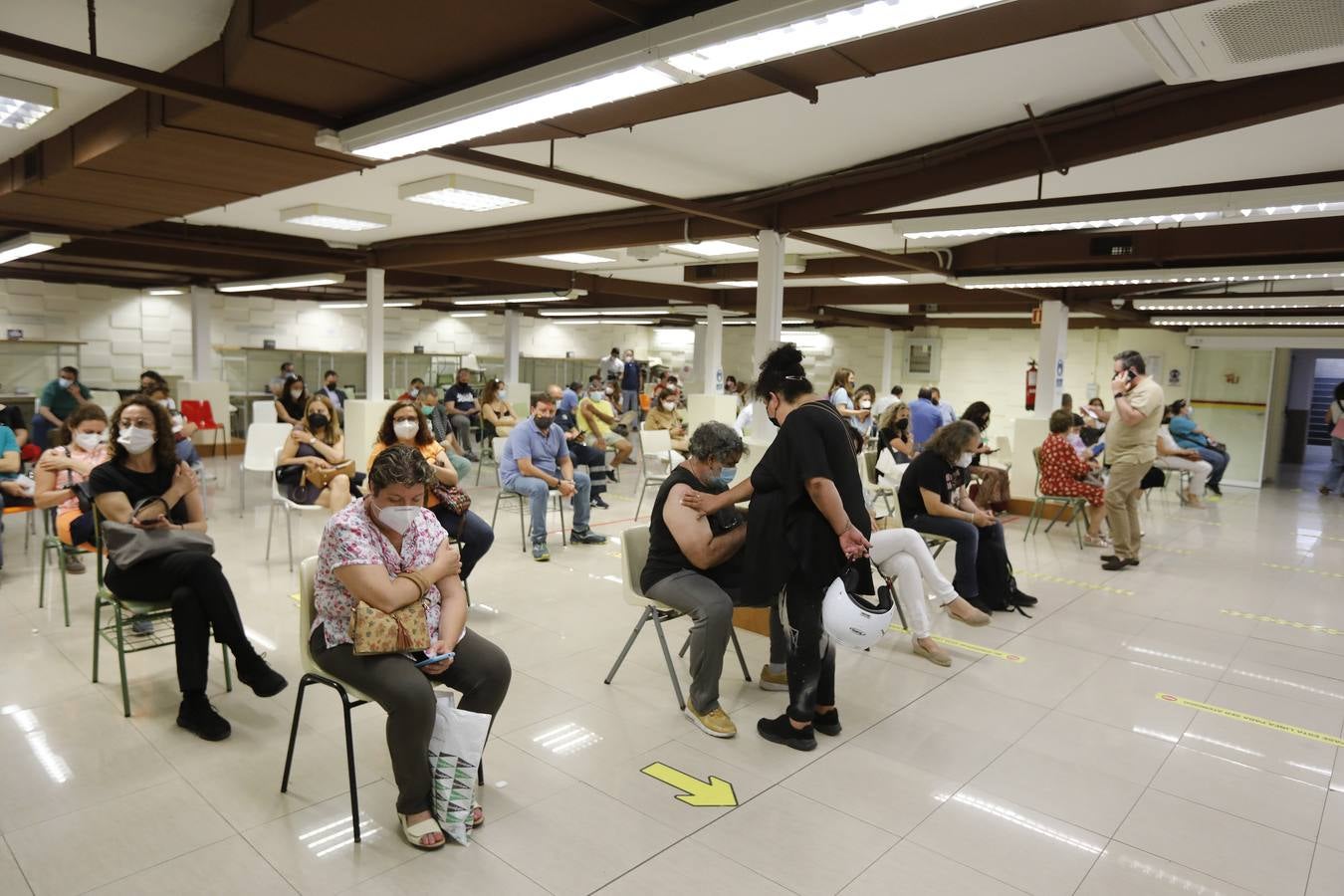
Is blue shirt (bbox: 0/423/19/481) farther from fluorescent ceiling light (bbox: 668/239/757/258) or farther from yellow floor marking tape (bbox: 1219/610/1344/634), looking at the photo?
yellow floor marking tape (bbox: 1219/610/1344/634)

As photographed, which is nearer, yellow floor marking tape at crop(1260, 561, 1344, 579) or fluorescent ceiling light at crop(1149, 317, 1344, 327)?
yellow floor marking tape at crop(1260, 561, 1344, 579)

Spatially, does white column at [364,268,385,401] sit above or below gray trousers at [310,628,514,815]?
above

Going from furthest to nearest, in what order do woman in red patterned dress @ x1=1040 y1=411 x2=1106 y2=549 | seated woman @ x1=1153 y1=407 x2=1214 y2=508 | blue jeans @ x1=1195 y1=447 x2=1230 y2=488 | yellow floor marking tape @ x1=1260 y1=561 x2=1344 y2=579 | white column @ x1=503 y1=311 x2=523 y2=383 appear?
white column @ x1=503 y1=311 x2=523 y2=383, blue jeans @ x1=1195 y1=447 x2=1230 y2=488, seated woman @ x1=1153 y1=407 x2=1214 y2=508, woman in red patterned dress @ x1=1040 y1=411 x2=1106 y2=549, yellow floor marking tape @ x1=1260 y1=561 x2=1344 y2=579

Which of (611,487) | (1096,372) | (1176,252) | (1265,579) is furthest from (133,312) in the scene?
(1096,372)

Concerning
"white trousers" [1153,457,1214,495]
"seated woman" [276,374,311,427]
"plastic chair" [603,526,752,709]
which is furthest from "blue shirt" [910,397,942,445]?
"seated woman" [276,374,311,427]

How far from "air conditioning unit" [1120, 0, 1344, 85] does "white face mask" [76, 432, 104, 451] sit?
17.8 feet

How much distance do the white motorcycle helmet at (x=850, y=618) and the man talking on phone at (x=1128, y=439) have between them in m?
Answer: 4.22

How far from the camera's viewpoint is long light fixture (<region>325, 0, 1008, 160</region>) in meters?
2.12

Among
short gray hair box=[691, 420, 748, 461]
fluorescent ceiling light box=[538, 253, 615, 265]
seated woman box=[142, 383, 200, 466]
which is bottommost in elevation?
seated woman box=[142, 383, 200, 466]

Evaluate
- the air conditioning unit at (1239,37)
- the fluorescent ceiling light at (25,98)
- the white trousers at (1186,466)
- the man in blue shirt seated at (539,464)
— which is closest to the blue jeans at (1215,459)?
the white trousers at (1186,466)

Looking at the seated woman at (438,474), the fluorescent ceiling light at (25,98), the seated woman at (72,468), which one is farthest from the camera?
the seated woman at (438,474)

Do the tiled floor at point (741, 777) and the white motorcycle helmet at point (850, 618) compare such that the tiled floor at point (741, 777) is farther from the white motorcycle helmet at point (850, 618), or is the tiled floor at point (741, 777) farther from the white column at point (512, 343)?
the white column at point (512, 343)

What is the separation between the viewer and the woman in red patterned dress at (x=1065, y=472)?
699cm

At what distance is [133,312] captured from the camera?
13.3 meters
